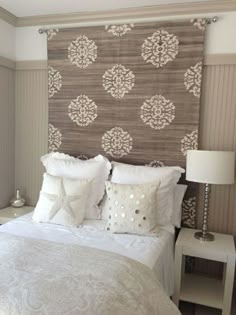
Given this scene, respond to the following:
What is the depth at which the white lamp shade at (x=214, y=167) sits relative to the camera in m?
2.11

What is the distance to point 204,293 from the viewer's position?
7.26 feet

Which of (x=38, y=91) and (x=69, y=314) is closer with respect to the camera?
(x=69, y=314)

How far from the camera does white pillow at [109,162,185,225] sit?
2.31m

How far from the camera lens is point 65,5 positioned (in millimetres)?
2547

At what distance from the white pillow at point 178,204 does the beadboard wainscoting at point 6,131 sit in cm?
175

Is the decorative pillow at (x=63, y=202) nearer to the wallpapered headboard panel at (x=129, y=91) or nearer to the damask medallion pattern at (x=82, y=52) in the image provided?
the wallpapered headboard panel at (x=129, y=91)

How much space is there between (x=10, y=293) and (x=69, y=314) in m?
0.29

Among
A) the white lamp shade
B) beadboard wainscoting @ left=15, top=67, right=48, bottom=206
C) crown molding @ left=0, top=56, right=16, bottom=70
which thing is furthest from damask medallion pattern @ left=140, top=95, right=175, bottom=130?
crown molding @ left=0, top=56, right=16, bottom=70

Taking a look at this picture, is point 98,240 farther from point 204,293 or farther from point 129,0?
point 129,0

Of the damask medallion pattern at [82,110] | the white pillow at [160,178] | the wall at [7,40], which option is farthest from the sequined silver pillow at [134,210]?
the wall at [7,40]

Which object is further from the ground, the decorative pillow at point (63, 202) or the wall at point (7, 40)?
the wall at point (7, 40)

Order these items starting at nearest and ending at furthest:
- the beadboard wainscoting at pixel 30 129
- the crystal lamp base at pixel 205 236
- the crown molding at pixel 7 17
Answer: the crystal lamp base at pixel 205 236, the crown molding at pixel 7 17, the beadboard wainscoting at pixel 30 129

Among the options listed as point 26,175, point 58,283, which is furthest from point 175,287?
point 26,175

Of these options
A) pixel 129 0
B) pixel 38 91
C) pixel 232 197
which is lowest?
pixel 232 197
